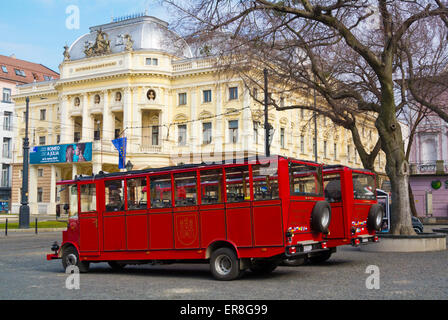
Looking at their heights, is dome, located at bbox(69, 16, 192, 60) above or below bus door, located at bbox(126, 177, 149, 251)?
above

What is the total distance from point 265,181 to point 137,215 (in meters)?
3.60

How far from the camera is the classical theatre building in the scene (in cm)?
5256

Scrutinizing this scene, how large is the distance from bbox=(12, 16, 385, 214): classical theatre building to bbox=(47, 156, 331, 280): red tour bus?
37.0 m

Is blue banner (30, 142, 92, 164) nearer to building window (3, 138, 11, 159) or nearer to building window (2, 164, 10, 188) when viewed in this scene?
building window (2, 164, 10, 188)

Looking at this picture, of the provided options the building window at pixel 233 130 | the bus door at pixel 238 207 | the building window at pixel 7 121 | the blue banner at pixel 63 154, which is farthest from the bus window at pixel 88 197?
the building window at pixel 7 121

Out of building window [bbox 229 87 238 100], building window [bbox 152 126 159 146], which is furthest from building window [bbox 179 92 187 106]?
building window [bbox 229 87 238 100]

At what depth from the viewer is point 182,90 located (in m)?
56.1

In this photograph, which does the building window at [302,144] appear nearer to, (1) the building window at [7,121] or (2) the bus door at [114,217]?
(1) the building window at [7,121]

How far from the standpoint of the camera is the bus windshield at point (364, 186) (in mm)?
14898

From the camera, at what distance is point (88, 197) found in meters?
14.1

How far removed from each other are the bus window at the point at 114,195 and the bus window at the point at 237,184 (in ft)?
10.1

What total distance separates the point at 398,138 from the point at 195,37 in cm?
779
